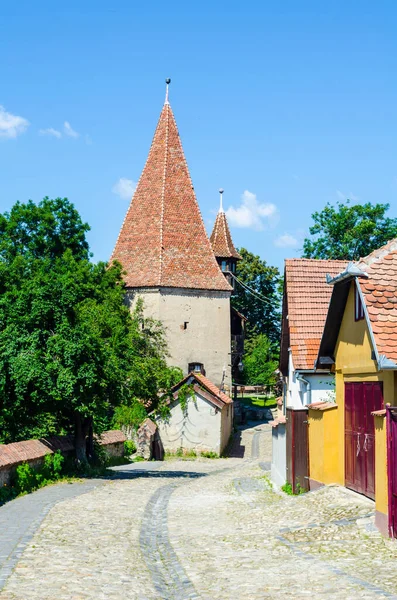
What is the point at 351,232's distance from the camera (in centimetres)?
4981

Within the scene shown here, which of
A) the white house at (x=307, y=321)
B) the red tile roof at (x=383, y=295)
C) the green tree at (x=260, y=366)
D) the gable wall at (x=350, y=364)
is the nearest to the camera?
the red tile roof at (x=383, y=295)

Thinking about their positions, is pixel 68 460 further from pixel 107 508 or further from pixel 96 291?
pixel 96 291

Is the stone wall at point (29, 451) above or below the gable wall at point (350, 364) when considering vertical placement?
below

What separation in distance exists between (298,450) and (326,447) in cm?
162

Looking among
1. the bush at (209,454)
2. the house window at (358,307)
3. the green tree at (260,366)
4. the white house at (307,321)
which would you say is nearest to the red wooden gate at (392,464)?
the house window at (358,307)

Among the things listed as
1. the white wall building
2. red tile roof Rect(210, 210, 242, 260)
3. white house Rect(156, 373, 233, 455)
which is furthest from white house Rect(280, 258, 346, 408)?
red tile roof Rect(210, 210, 242, 260)

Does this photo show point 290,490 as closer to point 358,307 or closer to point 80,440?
point 358,307

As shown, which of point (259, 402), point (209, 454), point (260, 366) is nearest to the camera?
point (209, 454)

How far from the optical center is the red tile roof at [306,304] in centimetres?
2267

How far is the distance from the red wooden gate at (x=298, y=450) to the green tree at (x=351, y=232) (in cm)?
3277

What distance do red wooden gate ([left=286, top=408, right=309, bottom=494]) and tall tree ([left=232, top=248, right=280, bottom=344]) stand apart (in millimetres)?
55842

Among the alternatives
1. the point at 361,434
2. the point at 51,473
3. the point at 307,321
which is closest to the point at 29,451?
the point at 51,473

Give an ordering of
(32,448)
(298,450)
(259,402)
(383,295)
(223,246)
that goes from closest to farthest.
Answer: (383,295), (298,450), (32,448), (223,246), (259,402)

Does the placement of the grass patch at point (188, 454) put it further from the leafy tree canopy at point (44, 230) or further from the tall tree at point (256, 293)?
the tall tree at point (256, 293)
